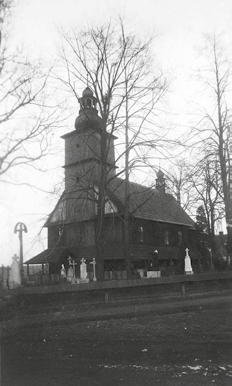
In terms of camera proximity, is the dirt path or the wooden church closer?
the dirt path

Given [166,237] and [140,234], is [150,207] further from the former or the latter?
[166,237]

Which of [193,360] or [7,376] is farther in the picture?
[193,360]

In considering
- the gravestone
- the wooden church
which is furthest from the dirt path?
the wooden church

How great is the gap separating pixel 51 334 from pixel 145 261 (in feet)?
71.9

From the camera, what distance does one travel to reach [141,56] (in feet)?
59.8

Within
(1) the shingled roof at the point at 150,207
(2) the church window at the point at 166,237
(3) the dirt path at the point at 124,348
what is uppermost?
(1) the shingled roof at the point at 150,207

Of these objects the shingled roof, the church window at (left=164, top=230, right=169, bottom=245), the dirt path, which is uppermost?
the shingled roof

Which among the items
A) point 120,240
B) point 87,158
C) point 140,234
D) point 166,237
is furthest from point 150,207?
point 87,158

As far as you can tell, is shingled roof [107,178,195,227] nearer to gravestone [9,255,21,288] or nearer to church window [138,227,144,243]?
church window [138,227,144,243]

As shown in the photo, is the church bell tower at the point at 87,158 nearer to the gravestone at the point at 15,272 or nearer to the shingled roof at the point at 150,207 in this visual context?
the gravestone at the point at 15,272

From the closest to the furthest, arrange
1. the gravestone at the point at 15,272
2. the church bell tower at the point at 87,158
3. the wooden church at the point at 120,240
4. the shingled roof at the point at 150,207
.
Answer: the gravestone at the point at 15,272 → the church bell tower at the point at 87,158 → the wooden church at the point at 120,240 → the shingled roof at the point at 150,207

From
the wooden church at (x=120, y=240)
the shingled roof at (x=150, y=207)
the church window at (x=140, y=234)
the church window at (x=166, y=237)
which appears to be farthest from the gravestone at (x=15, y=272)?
the church window at (x=166, y=237)

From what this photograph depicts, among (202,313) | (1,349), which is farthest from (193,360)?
(202,313)

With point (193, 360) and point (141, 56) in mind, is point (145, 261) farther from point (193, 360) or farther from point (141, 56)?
point (193, 360)
